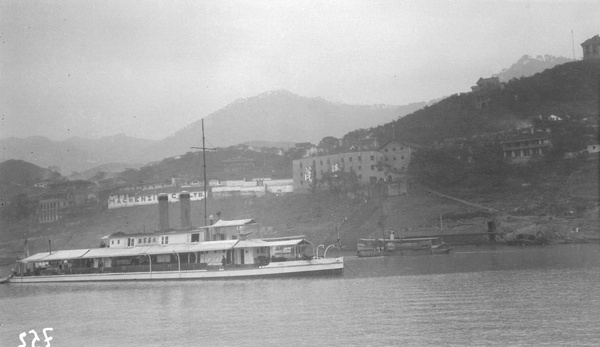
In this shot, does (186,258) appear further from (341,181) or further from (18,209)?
(18,209)

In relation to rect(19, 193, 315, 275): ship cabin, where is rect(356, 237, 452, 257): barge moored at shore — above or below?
below

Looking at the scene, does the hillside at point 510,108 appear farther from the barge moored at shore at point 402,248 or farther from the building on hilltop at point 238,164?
the barge moored at shore at point 402,248

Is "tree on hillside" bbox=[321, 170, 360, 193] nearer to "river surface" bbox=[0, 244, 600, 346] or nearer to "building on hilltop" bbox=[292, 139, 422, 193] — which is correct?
"building on hilltop" bbox=[292, 139, 422, 193]

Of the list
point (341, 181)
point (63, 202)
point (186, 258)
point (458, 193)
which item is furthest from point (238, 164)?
point (186, 258)

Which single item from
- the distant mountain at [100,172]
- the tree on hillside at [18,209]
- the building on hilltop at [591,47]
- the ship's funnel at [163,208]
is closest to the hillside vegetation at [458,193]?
the tree on hillside at [18,209]

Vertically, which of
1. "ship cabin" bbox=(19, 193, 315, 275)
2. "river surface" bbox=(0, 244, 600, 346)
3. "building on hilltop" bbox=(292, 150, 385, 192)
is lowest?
"river surface" bbox=(0, 244, 600, 346)

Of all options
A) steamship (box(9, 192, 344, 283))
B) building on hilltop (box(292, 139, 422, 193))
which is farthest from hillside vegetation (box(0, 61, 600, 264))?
steamship (box(9, 192, 344, 283))
